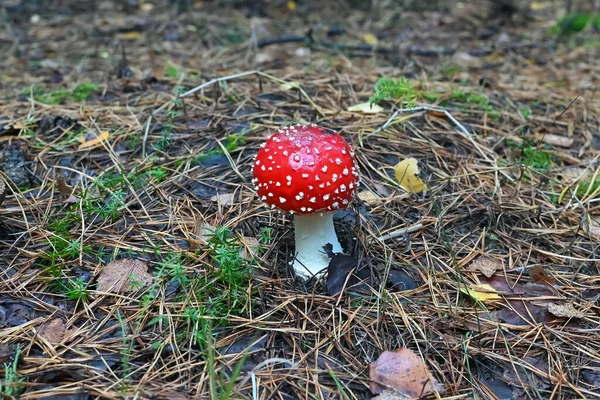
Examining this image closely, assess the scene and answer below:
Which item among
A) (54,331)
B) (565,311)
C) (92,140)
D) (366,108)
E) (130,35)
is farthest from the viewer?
(130,35)

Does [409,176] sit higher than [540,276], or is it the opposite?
[409,176]

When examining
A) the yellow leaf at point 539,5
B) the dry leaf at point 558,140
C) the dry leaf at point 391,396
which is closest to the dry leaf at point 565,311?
the dry leaf at point 391,396

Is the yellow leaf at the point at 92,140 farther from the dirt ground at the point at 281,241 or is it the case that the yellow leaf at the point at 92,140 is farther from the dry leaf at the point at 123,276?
the dry leaf at the point at 123,276

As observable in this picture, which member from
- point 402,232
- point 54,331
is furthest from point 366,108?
point 54,331

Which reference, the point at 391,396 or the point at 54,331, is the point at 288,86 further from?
the point at 391,396

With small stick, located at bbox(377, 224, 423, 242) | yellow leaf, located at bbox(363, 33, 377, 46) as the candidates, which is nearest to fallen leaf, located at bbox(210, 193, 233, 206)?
small stick, located at bbox(377, 224, 423, 242)
